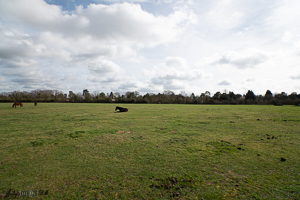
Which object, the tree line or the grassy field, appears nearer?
the grassy field

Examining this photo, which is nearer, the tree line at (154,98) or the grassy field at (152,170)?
the grassy field at (152,170)

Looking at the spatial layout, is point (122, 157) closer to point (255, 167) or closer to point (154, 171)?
point (154, 171)

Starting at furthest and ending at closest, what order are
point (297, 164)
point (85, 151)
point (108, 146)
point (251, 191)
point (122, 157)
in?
point (108, 146) → point (85, 151) → point (122, 157) → point (297, 164) → point (251, 191)

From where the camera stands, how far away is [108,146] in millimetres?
6602

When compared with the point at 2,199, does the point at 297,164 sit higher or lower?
higher

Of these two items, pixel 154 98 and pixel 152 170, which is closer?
pixel 152 170

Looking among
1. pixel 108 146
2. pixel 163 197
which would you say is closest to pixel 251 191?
pixel 163 197

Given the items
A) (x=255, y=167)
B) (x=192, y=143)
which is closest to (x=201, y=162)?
(x=255, y=167)

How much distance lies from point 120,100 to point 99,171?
84.0 metres

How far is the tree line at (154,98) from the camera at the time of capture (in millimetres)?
82625

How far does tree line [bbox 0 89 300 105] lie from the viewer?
8262 centimetres

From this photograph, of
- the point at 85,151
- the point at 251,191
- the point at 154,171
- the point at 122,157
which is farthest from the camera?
the point at 85,151

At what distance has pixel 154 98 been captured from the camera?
95.1 metres

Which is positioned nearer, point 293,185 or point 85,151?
point 293,185
